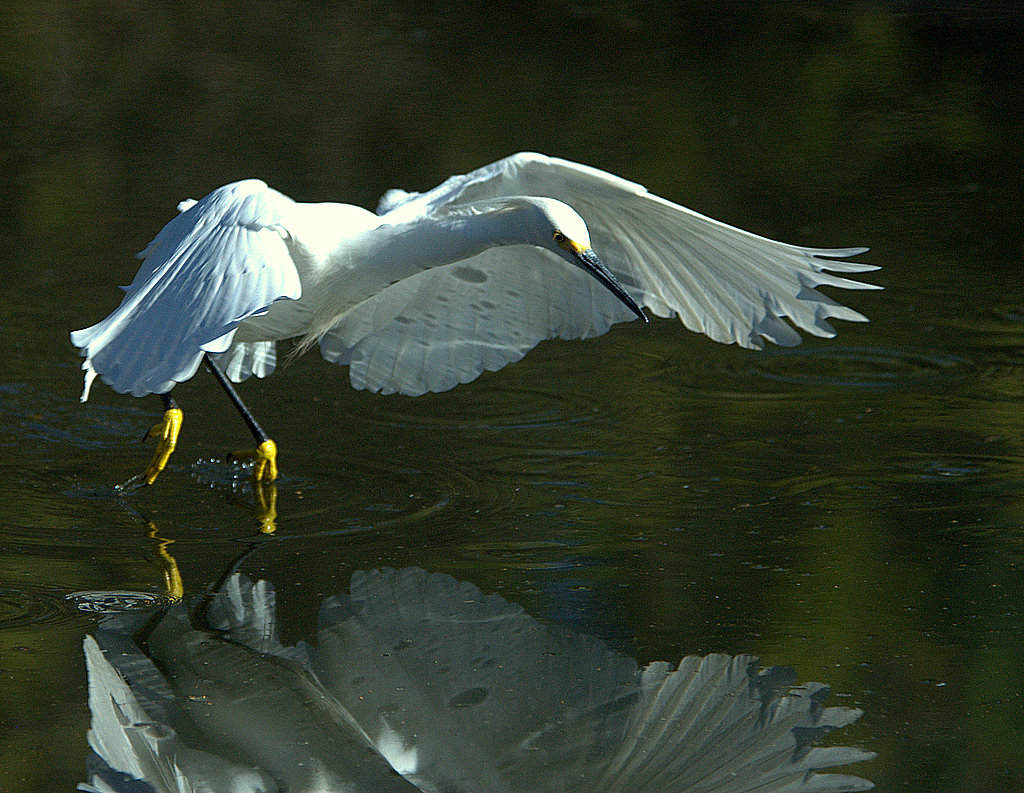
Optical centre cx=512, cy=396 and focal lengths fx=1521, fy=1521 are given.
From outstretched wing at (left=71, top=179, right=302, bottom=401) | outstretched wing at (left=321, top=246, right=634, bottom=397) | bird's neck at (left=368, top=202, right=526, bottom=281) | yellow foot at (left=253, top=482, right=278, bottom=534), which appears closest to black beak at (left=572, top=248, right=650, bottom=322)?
bird's neck at (left=368, top=202, right=526, bottom=281)

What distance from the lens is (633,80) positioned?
13.2 meters

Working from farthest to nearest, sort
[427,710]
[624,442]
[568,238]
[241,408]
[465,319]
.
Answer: [624,442], [465,319], [241,408], [568,238], [427,710]

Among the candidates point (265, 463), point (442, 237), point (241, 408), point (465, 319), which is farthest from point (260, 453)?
point (442, 237)

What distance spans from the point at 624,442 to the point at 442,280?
87 centimetres

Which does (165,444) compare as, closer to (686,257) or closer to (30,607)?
(30,607)

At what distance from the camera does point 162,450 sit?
191 inches

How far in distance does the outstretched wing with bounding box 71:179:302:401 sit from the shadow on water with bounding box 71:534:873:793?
683 mm

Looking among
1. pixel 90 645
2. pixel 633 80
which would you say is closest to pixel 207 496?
pixel 90 645

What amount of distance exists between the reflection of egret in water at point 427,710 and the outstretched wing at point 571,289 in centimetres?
129

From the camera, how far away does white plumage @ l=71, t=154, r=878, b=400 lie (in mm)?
3887

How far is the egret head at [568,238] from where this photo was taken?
14.0 feet

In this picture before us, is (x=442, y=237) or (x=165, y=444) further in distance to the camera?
(x=165, y=444)

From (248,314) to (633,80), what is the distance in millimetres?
10000

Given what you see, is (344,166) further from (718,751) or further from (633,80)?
(718,751)
